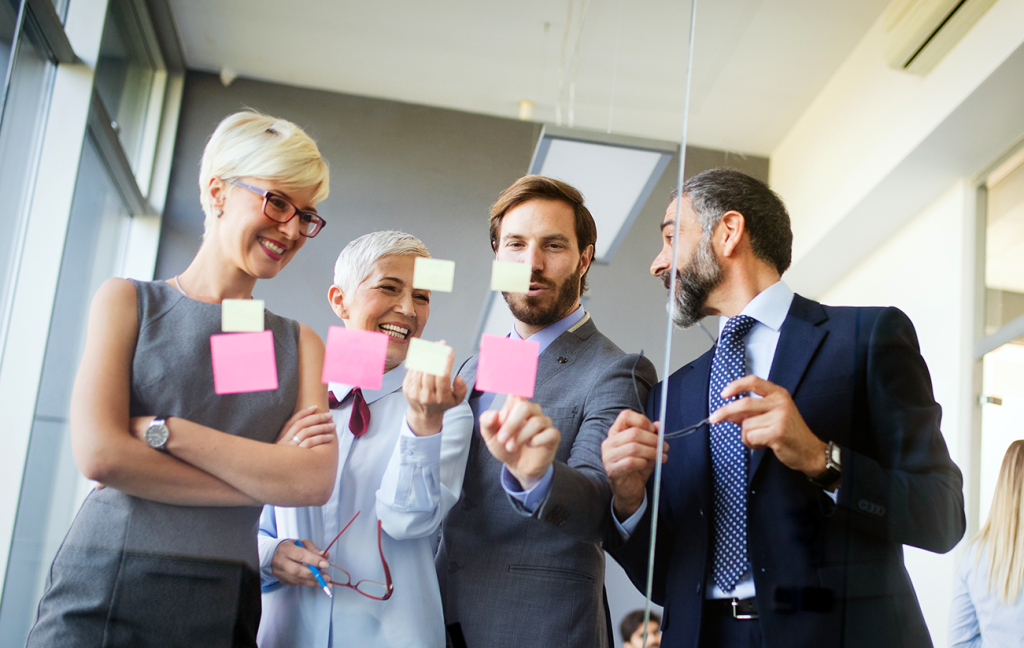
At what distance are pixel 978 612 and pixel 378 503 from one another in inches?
42.8

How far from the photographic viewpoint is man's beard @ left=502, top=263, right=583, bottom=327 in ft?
4.27

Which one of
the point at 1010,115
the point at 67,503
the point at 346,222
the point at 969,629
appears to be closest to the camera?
the point at 67,503

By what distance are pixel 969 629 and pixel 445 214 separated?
1.19m

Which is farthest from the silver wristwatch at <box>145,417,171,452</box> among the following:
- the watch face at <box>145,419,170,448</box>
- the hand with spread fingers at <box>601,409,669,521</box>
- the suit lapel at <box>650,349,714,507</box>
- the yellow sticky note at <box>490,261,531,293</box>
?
the suit lapel at <box>650,349,714,507</box>

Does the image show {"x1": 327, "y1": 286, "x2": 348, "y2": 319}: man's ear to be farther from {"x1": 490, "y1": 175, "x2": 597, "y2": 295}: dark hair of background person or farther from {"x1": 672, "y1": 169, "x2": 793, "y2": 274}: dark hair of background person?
{"x1": 672, "y1": 169, "x2": 793, "y2": 274}: dark hair of background person

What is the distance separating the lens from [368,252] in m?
1.27

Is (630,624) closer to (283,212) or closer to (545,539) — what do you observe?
(545,539)

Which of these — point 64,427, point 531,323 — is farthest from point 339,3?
point 64,427

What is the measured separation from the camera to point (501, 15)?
1403 millimetres

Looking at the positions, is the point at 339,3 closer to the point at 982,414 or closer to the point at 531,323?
the point at 531,323

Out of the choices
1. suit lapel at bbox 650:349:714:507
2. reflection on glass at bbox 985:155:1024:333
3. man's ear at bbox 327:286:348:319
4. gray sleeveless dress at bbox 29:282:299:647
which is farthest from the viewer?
reflection on glass at bbox 985:155:1024:333

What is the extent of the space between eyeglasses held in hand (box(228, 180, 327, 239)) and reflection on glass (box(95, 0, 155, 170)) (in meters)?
0.18

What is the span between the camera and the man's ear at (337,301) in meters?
1.25

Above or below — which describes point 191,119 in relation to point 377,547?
above
